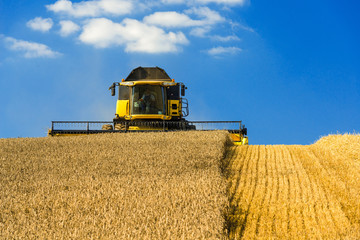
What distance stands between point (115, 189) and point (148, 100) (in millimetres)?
8620

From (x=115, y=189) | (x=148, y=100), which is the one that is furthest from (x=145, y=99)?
Answer: (x=115, y=189)

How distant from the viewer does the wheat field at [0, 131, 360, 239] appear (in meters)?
6.63

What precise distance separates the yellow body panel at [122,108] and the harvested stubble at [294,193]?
18.3 feet

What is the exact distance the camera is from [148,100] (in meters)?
16.5

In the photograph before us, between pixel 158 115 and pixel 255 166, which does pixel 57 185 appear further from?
pixel 158 115

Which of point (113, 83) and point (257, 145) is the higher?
point (113, 83)

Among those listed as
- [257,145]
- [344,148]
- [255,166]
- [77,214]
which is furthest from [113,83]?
[77,214]

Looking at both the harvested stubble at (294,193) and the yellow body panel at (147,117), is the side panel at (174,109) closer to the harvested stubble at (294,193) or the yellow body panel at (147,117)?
the yellow body panel at (147,117)

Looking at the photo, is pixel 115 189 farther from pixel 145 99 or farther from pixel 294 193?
pixel 145 99

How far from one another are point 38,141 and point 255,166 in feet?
24.6

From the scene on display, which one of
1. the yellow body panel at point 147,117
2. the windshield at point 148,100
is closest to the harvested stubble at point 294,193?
the yellow body panel at point 147,117

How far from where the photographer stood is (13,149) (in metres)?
13.1

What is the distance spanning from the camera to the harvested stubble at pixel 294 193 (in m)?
7.21

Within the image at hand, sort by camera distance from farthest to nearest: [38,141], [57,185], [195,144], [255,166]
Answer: [38,141] < [195,144] < [255,166] < [57,185]
